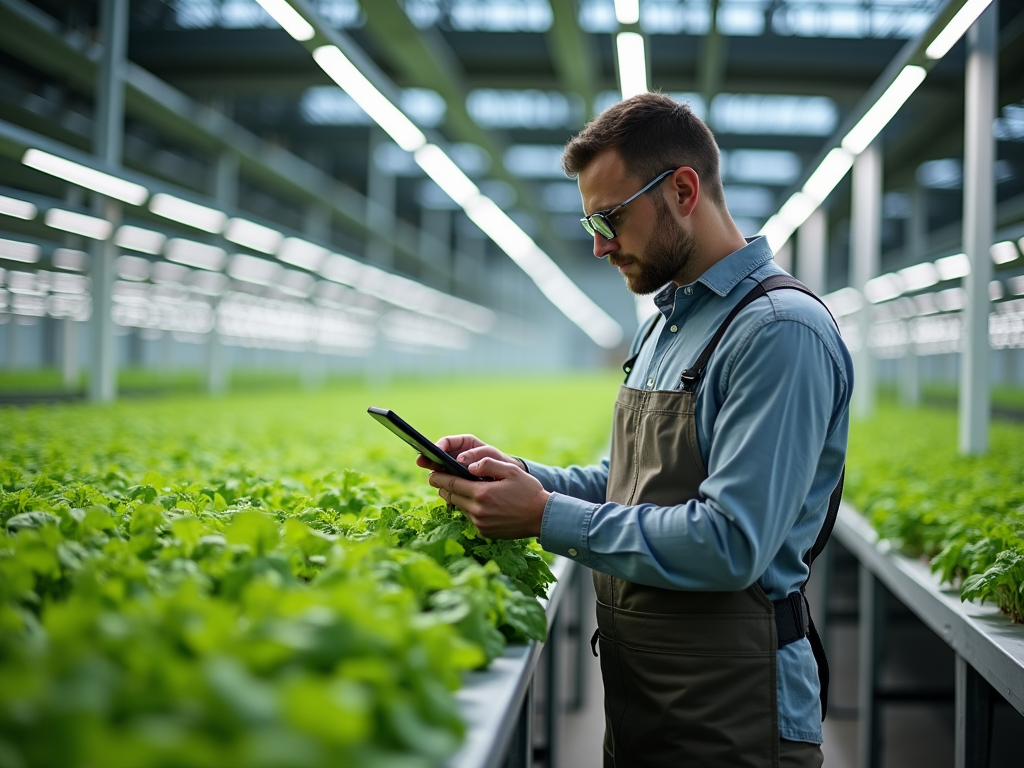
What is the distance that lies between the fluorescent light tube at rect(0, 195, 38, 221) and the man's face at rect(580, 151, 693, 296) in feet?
20.9

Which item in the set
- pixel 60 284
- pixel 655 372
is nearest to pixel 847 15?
pixel 655 372

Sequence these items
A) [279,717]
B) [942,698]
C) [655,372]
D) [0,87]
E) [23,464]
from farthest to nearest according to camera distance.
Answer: [0,87] → [942,698] → [23,464] → [655,372] → [279,717]

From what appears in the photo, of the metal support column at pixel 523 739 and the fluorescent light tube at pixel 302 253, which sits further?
the fluorescent light tube at pixel 302 253

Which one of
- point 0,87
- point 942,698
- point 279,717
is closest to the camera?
point 279,717

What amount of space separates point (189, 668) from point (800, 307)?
46.7 inches

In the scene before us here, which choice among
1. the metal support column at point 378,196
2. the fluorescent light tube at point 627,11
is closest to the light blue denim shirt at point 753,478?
the fluorescent light tube at point 627,11

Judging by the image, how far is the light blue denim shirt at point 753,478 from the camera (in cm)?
139

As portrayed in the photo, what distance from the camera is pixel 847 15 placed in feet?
28.3

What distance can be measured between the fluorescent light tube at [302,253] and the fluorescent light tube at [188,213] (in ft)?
5.68

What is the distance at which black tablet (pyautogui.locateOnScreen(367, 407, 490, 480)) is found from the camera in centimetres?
167

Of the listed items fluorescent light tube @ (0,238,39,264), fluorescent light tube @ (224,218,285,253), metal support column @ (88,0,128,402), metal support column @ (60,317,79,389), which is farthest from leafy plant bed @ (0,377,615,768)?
metal support column @ (60,317,79,389)

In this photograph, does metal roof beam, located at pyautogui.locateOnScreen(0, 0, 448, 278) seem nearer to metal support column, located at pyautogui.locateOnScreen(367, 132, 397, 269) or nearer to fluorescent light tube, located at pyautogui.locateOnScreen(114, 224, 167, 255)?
metal support column, located at pyautogui.locateOnScreen(367, 132, 397, 269)

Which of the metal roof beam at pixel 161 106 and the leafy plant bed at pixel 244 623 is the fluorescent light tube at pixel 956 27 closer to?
the leafy plant bed at pixel 244 623

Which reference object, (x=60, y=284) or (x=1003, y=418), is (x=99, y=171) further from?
(x=1003, y=418)
